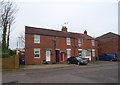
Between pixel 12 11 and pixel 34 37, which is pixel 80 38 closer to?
pixel 34 37

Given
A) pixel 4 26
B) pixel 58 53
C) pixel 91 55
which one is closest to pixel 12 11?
pixel 4 26

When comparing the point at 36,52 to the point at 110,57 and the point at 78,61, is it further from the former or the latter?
the point at 110,57

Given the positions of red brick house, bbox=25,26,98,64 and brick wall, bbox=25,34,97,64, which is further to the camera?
red brick house, bbox=25,26,98,64

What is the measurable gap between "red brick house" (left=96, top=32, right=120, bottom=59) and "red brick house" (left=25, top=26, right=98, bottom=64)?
5925 mm

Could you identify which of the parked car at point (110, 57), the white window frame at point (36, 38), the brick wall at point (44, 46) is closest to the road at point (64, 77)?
the brick wall at point (44, 46)

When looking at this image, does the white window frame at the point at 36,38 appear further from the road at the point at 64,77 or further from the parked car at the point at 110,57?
the parked car at the point at 110,57

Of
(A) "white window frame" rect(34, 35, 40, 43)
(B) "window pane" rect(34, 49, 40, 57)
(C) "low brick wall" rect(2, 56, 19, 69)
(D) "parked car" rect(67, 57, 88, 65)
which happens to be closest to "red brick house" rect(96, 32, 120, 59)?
(D) "parked car" rect(67, 57, 88, 65)

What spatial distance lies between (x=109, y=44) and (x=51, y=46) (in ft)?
60.7

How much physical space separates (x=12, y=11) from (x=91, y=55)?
68.5 ft

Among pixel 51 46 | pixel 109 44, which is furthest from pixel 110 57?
pixel 51 46

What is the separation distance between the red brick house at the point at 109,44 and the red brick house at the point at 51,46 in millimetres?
5925

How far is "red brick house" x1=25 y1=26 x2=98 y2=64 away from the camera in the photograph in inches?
890

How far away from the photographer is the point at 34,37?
2327 centimetres

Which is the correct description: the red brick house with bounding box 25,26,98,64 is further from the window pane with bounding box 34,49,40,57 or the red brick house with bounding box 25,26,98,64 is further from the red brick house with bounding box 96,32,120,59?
the red brick house with bounding box 96,32,120,59
